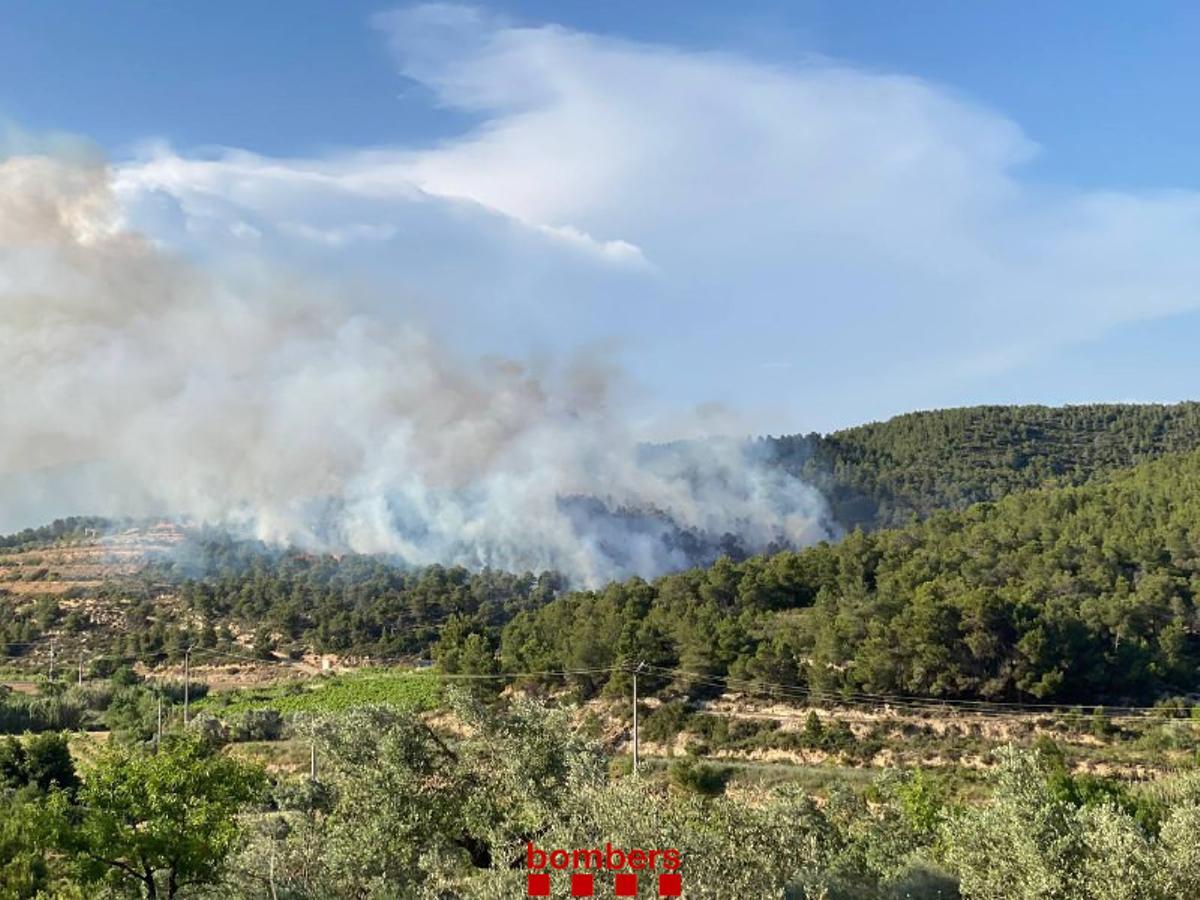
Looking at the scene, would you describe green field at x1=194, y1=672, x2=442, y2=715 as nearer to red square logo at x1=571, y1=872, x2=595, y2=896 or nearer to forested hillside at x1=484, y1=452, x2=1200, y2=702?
forested hillside at x1=484, y1=452, x2=1200, y2=702

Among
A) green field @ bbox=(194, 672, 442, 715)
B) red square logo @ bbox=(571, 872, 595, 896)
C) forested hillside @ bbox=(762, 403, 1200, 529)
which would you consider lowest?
green field @ bbox=(194, 672, 442, 715)

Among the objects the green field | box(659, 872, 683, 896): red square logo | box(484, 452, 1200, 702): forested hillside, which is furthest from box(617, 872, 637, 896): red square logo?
the green field

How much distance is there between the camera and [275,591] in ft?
425

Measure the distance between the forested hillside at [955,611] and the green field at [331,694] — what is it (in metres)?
6.87

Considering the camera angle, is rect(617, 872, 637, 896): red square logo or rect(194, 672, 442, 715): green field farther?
rect(194, 672, 442, 715): green field

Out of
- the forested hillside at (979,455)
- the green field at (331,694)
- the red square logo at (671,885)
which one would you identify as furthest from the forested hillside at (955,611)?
the forested hillside at (979,455)

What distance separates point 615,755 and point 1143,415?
16079 cm

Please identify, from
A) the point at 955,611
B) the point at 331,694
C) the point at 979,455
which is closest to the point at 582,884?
the point at 955,611

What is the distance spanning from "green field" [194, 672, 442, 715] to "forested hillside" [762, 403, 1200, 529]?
313ft

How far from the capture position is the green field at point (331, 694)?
7631 cm

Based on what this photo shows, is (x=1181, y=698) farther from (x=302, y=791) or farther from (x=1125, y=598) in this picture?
(x=302, y=791)

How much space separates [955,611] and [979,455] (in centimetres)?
12454

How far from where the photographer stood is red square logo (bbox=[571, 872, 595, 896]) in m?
14.7

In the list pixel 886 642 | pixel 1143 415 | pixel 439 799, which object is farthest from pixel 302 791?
pixel 1143 415
